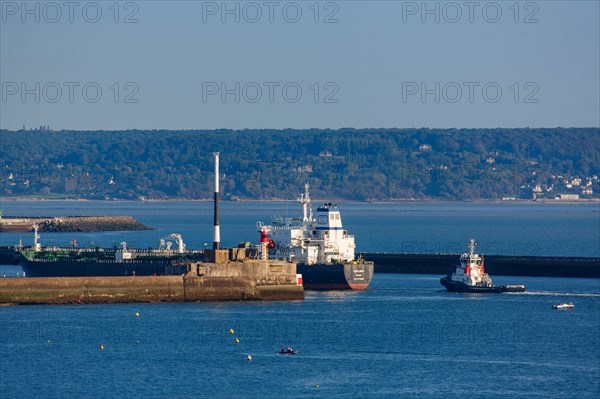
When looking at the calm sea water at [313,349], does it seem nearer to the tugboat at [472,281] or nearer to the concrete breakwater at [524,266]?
the tugboat at [472,281]

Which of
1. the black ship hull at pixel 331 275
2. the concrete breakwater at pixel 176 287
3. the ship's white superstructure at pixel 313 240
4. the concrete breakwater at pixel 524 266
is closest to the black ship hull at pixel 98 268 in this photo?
the ship's white superstructure at pixel 313 240

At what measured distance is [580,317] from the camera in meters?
94.6

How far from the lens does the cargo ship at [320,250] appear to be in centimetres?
11044

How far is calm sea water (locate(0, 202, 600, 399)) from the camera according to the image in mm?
69000

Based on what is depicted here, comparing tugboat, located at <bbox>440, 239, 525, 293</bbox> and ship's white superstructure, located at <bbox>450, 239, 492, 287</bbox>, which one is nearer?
tugboat, located at <bbox>440, 239, 525, 293</bbox>

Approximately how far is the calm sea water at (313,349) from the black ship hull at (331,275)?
4.18 meters

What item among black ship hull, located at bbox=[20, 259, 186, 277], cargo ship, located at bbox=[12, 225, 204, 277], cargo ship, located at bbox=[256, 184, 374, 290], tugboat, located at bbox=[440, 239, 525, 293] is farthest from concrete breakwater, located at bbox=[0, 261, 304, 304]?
tugboat, located at bbox=[440, 239, 525, 293]

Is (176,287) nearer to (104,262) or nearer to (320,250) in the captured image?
(104,262)

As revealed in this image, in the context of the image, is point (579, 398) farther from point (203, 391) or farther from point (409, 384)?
point (203, 391)

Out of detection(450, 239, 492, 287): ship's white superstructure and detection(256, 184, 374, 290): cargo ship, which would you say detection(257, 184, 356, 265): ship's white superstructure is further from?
detection(450, 239, 492, 287): ship's white superstructure

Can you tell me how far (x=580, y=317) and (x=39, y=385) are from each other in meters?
41.0

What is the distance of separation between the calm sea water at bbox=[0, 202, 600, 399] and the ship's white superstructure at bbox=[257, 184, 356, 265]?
196 inches

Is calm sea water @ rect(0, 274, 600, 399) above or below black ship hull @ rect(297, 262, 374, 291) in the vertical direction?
below

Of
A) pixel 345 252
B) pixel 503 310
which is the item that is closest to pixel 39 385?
pixel 503 310
